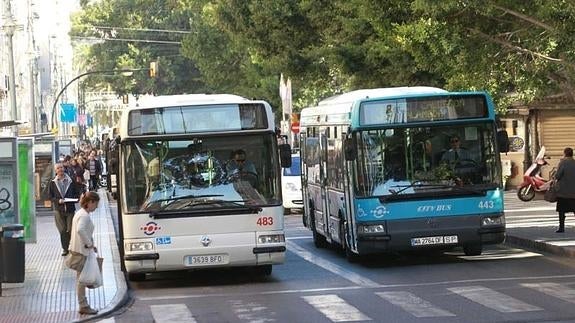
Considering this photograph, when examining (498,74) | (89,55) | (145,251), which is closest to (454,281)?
(145,251)

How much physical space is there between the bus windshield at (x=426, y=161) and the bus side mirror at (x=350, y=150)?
0.26 feet

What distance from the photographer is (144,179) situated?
52.3 feet

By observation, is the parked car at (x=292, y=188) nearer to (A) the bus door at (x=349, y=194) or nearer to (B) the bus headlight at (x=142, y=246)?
(A) the bus door at (x=349, y=194)

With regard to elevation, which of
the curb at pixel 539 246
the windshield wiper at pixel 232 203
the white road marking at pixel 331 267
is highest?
the windshield wiper at pixel 232 203

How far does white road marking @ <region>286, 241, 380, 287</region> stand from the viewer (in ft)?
53.0

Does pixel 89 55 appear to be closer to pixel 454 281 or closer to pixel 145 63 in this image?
pixel 145 63

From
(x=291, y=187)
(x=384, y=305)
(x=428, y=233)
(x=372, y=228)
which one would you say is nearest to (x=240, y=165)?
(x=372, y=228)

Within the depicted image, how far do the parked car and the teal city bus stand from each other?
15.5 m

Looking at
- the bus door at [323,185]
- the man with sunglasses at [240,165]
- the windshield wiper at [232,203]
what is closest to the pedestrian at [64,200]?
the bus door at [323,185]

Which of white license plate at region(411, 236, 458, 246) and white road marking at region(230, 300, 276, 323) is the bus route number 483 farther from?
white license plate at region(411, 236, 458, 246)

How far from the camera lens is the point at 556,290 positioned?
14.1m

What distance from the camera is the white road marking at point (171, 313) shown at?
12.9 meters

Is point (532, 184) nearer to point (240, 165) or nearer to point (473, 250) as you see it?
point (473, 250)

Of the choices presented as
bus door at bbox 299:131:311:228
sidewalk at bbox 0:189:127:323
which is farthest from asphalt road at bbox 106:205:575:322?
bus door at bbox 299:131:311:228
